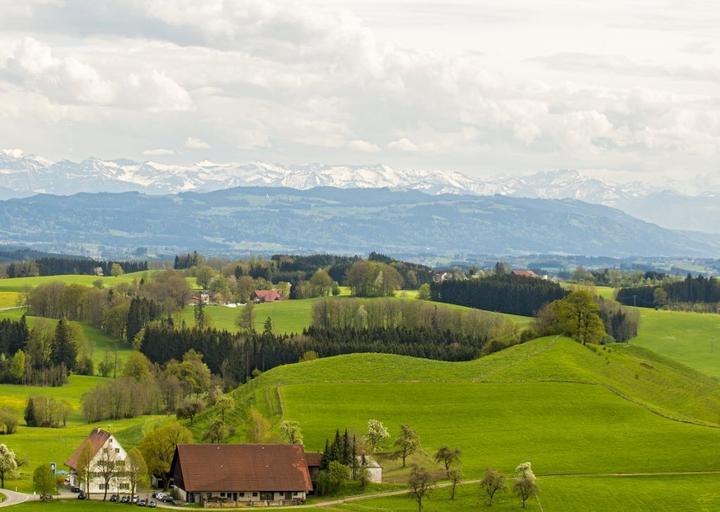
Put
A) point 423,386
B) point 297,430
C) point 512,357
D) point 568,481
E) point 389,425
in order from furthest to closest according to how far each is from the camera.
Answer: point 512,357 → point 423,386 → point 389,425 → point 297,430 → point 568,481

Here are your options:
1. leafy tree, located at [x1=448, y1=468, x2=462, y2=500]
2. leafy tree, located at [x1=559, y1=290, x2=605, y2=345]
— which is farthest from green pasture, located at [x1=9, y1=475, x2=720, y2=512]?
leafy tree, located at [x1=559, y1=290, x2=605, y2=345]

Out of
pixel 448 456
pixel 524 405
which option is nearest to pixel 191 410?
pixel 524 405

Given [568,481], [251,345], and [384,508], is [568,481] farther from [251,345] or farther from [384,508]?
[251,345]

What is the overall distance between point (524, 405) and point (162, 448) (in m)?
40.4

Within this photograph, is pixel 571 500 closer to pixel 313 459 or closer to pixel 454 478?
pixel 454 478

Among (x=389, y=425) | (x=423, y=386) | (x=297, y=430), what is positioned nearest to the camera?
(x=297, y=430)

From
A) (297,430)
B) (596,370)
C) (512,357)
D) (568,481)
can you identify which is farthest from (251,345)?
(568,481)

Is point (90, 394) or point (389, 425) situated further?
point (90, 394)

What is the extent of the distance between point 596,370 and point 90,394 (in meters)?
64.3

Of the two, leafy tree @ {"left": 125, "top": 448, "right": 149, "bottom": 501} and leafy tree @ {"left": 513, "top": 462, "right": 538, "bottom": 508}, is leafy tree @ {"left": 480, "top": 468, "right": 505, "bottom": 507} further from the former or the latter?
leafy tree @ {"left": 125, "top": 448, "right": 149, "bottom": 501}

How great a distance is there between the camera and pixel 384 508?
90625mm

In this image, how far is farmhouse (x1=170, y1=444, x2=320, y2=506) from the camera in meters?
97.2

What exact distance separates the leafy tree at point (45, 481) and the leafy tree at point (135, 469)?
6.48 m

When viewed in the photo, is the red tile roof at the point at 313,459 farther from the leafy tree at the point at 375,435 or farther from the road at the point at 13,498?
the road at the point at 13,498
